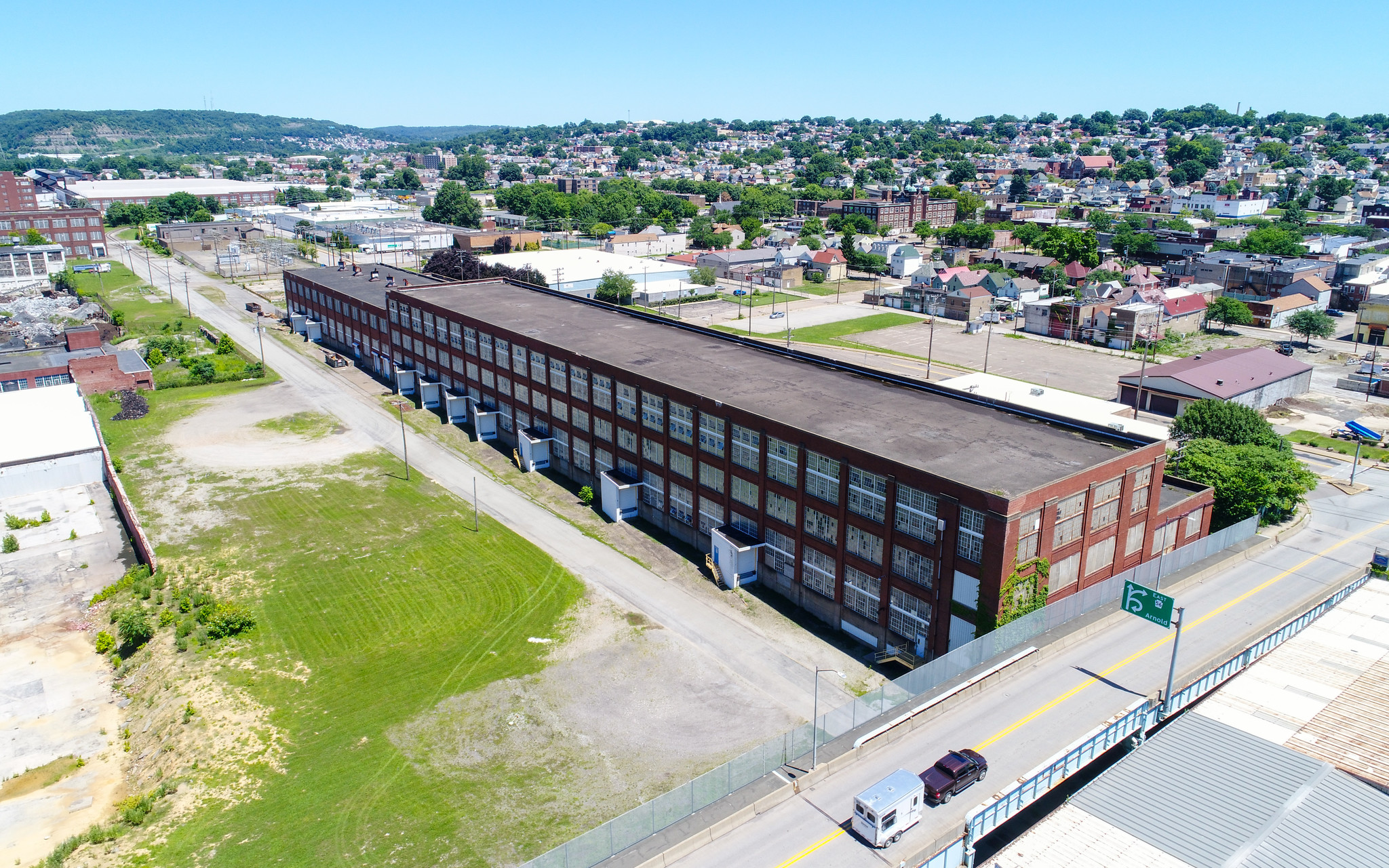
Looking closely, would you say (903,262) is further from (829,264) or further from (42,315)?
(42,315)

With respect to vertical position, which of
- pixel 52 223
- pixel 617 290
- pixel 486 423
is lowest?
pixel 486 423

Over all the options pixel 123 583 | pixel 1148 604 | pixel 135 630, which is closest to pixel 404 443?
pixel 123 583

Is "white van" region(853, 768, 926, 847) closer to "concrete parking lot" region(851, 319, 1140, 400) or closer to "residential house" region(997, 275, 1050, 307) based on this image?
"concrete parking lot" region(851, 319, 1140, 400)

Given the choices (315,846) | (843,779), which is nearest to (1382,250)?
(843,779)

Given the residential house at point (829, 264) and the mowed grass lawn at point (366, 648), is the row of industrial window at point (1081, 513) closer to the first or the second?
the mowed grass lawn at point (366, 648)

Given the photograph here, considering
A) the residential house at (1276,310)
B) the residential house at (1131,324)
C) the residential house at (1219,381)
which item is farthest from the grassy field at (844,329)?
the residential house at (1276,310)

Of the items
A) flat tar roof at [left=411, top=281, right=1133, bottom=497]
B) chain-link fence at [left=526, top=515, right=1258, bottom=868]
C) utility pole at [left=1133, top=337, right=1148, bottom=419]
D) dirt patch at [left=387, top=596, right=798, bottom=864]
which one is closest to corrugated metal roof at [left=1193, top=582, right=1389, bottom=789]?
chain-link fence at [left=526, top=515, right=1258, bottom=868]

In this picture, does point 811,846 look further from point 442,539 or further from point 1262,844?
point 442,539
